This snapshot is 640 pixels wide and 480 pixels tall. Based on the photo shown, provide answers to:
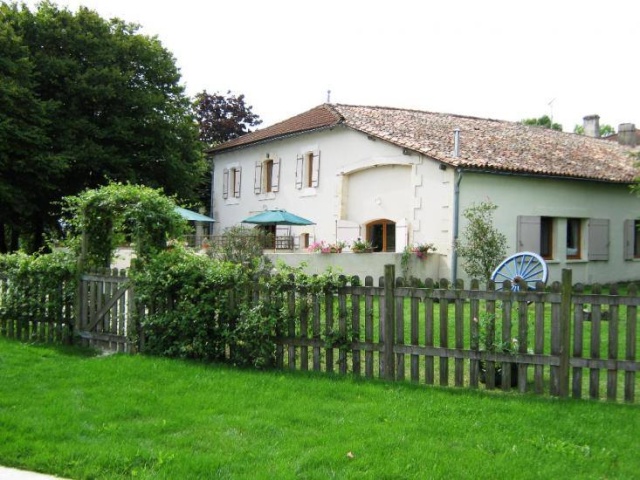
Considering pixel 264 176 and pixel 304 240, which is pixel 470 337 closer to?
pixel 304 240

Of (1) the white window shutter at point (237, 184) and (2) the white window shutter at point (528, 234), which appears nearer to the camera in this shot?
(2) the white window shutter at point (528, 234)

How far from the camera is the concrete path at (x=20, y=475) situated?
4199 mm

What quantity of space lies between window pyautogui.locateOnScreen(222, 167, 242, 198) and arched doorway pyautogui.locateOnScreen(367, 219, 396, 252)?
9.10 meters

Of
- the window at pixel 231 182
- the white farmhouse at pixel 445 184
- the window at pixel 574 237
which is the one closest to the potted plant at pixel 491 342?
the white farmhouse at pixel 445 184

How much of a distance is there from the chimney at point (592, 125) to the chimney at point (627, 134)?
3325 millimetres

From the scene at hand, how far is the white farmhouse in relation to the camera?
18219 millimetres

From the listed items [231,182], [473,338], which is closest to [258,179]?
[231,182]

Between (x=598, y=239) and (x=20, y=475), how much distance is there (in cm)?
2069

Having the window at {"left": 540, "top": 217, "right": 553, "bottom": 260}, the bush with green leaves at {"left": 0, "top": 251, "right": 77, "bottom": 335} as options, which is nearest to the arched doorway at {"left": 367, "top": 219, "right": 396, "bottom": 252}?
the window at {"left": 540, "top": 217, "right": 553, "bottom": 260}

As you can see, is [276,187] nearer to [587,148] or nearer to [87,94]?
[87,94]

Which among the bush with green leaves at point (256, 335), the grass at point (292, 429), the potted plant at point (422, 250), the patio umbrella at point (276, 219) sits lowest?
the grass at point (292, 429)

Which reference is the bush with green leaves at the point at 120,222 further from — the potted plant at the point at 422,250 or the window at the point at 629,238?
the window at the point at 629,238

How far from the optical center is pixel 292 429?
507 centimetres

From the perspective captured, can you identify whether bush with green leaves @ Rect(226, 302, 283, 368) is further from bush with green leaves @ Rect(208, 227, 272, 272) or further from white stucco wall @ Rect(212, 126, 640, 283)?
white stucco wall @ Rect(212, 126, 640, 283)
